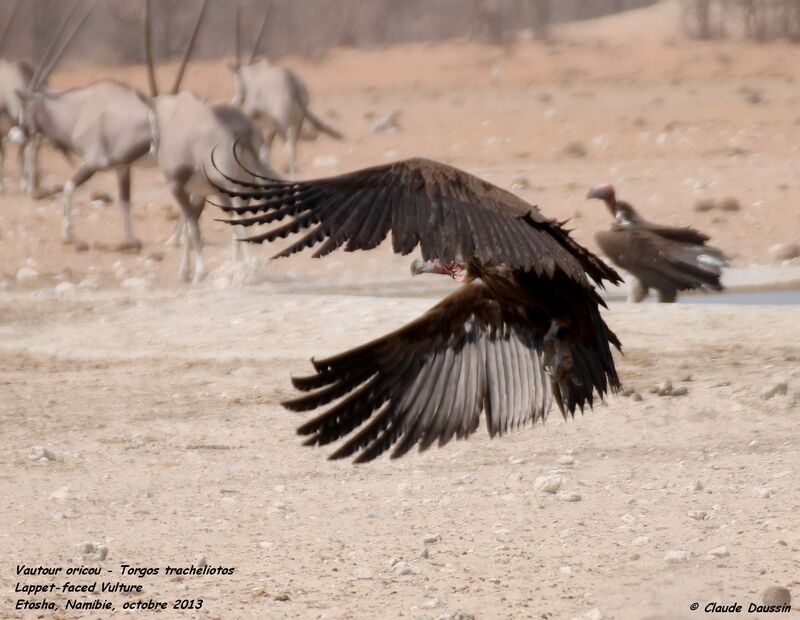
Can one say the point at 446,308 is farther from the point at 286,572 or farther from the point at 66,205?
the point at 66,205

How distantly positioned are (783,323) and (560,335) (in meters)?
3.72

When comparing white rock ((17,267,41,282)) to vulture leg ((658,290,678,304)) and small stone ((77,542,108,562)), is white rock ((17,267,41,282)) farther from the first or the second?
small stone ((77,542,108,562))

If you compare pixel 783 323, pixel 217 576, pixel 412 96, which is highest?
pixel 412 96

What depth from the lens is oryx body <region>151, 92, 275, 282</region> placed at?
11.9 m

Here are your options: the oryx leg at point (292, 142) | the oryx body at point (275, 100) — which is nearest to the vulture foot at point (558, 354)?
the oryx leg at point (292, 142)

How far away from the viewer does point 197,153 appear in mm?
12008

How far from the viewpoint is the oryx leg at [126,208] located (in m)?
13.5

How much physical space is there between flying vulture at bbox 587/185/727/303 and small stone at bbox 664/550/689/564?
4518mm

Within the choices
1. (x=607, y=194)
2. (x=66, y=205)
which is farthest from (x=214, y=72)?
(x=607, y=194)

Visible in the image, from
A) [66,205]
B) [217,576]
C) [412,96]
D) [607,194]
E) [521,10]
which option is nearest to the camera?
[217,576]

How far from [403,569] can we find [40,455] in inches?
81.9

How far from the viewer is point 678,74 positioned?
90.4ft

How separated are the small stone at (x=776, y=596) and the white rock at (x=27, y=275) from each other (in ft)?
29.0

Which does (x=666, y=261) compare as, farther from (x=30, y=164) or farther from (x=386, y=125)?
(x=386, y=125)
